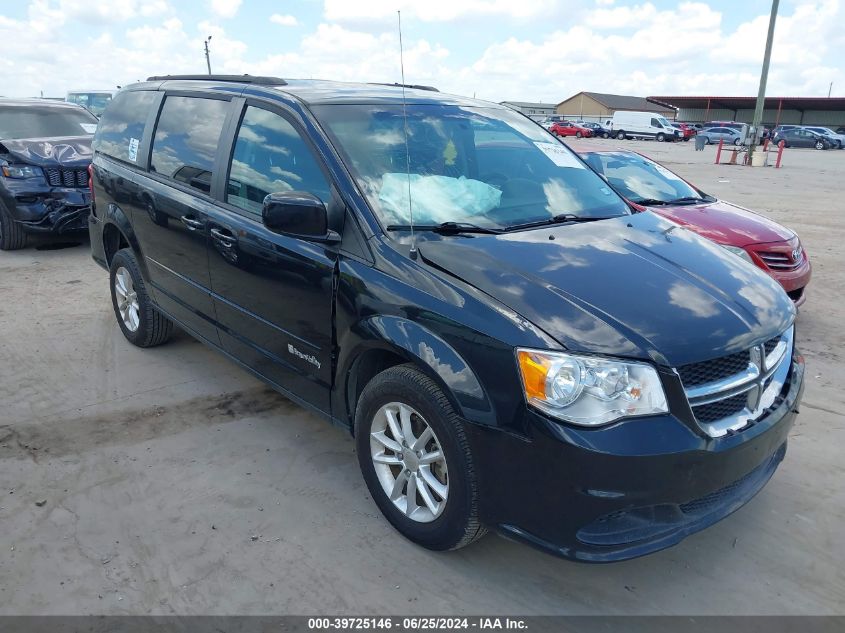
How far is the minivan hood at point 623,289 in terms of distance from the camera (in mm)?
2393

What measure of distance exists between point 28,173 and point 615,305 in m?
7.99

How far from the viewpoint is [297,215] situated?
2.90 metres

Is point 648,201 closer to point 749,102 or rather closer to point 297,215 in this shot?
point 297,215

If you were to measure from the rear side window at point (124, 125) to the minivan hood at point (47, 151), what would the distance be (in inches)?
124

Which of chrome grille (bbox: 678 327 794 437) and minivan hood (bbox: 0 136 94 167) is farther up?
minivan hood (bbox: 0 136 94 167)

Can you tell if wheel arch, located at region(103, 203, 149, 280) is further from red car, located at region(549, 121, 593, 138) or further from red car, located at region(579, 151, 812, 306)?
red car, located at region(549, 121, 593, 138)

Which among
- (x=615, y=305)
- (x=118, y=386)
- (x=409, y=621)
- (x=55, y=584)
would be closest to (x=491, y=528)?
(x=409, y=621)

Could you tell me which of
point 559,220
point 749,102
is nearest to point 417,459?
point 559,220

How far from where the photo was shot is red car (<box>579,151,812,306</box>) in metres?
5.54

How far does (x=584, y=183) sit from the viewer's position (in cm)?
382

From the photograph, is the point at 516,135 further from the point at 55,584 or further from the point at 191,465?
the point at 55,584

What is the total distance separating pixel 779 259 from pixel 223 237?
4459 mm

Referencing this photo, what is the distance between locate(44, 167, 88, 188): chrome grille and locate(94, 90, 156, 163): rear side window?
10.0 ft

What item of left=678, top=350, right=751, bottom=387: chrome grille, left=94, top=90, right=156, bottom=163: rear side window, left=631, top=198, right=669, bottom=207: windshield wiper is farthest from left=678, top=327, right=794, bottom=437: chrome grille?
left=94, top=90, right=156, bottom=163: rear side window
